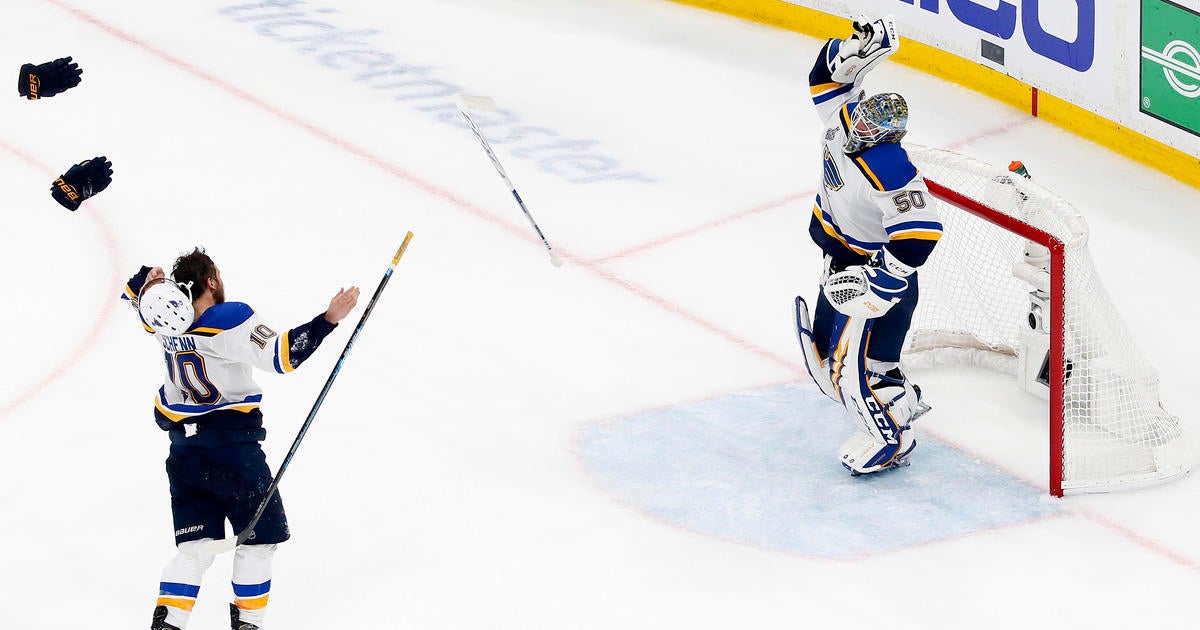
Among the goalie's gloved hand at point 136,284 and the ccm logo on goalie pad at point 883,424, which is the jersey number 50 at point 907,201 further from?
the goalie's gloved hand at point 136,284

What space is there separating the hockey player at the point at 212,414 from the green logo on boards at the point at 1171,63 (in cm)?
399

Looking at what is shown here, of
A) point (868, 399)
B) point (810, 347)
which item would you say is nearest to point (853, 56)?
point (810, 347)

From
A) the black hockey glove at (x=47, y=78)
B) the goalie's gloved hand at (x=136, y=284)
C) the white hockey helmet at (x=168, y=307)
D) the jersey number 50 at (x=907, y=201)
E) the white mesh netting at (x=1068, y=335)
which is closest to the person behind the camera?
the white hockey helmet at (x=168, y=307)

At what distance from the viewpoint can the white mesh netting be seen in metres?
5.04

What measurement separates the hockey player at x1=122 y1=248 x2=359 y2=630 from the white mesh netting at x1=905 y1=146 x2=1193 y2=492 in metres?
2.30

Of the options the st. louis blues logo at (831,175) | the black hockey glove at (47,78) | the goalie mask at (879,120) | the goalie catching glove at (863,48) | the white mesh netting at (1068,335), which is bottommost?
the white mesh netting at (1068,335)

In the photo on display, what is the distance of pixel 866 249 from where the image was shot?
4844mm

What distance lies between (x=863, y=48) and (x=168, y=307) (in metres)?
2.18

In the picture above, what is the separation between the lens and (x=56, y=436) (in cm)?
543

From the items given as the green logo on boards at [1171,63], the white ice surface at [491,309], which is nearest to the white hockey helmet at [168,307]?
the white ice surface at [491,309]

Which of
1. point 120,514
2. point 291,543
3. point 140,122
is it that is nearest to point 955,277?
point 291,543

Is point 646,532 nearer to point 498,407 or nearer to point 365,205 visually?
point 498,407

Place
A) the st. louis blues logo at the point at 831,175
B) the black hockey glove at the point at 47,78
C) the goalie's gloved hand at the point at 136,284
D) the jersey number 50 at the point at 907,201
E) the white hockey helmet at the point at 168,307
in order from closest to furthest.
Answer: the white hockey helmet at the point at 168,307 < the goalie's gloved hand at the point at 136,284 < the jersey number 50 at the point at 907,201 < the st. louis blues logo at the point at 831,175 < the black hockey glove at the point at 47,78

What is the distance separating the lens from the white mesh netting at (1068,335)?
5.04m
